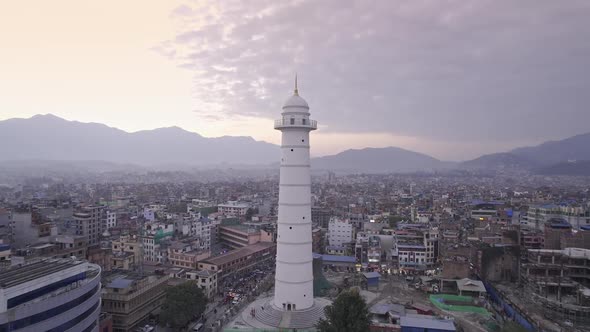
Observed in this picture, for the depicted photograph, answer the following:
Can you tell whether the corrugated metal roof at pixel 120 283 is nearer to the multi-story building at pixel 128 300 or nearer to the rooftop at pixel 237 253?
the multi-story building at pixel 128 300

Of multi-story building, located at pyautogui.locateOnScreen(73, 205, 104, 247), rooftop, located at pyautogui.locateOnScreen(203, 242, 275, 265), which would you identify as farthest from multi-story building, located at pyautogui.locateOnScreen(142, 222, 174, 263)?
multi-story building, located at pyautogui.locateOnScreen(73, 205, 104, 247)

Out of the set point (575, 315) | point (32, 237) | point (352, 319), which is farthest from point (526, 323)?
point (32, 237)

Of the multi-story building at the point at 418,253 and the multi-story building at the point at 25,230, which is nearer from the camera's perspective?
the multi-story building at the point at 25,230

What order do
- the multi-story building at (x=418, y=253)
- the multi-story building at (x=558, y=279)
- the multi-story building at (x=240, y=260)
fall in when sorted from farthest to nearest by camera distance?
1. the multi-story building at (x=418, y=253)
2. the multi-story building at (x=240, y=260)
3. the multi-story building at (x=558, y=279)

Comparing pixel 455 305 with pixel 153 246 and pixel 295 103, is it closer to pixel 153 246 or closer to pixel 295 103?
pixel 295 103

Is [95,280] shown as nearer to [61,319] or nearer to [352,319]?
[61,319]

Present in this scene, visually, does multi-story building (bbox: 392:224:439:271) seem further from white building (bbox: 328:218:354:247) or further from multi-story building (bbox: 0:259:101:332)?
multi-story building (bbox: 0:259:101:332)

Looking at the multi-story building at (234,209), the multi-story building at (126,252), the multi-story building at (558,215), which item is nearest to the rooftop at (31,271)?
the multi-story building at (126,252)
